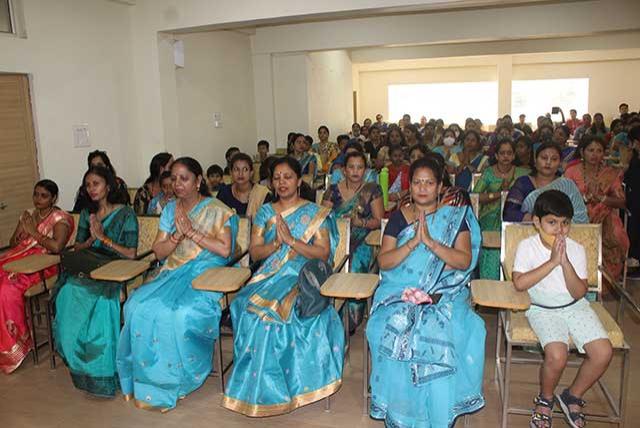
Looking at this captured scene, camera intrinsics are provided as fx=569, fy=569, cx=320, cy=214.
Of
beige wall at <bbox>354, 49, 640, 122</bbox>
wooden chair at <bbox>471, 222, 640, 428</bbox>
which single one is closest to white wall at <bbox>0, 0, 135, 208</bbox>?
wooden chair at <bbox>471, 222, 640, 428</bbox>

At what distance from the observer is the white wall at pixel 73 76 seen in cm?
509

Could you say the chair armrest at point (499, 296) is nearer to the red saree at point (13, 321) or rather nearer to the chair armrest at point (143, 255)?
the chair armrest at point (143, 255)

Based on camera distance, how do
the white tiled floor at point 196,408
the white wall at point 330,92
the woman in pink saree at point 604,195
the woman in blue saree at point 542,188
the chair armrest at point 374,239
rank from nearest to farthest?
the white tiled floor at point 196,408 → the chair armrest at point 374,239 → the woman in blue saree at point 542,188 → the woman in pink saree at point 604,195 → the white wall at point 330,92

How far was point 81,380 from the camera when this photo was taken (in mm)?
3088

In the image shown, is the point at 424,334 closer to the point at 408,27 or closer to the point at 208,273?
the point at 208,273

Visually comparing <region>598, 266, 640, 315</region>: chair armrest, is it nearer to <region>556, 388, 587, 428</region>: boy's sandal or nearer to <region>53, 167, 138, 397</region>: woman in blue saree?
<region>556, 388, 587, 428</region>: boy's sandal

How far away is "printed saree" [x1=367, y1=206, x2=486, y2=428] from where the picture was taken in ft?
7.90

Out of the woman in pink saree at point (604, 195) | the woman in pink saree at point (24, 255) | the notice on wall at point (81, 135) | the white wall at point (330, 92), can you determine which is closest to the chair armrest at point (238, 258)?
the woman in pink saree at point (24, 255)

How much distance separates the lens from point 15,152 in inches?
196

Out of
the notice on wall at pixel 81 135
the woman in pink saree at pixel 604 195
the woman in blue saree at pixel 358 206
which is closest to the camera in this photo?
the woman in blue saree at pixel 358 206

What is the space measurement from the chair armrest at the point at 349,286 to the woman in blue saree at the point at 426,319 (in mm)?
102

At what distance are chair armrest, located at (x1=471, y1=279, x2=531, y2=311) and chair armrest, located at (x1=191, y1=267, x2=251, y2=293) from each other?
3.54ft

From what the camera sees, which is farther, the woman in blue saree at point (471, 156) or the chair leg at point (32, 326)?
the woman in blue saree at point (471, 156)

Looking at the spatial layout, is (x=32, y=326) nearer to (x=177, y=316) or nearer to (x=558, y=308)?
(x=177, y=316)
